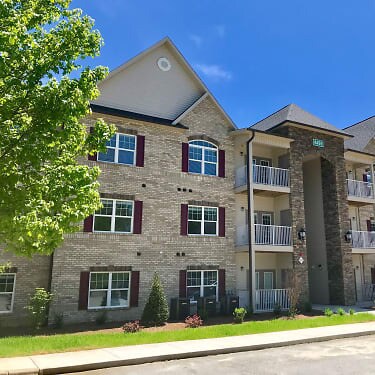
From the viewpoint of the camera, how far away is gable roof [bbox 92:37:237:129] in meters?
18.4

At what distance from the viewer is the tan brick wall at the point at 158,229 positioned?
51.5 feet

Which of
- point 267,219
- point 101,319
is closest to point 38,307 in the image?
point 101,319

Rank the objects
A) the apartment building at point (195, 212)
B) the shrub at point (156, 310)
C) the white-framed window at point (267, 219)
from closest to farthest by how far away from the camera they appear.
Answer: the shrub at point (156, 310)
the apartment building at point (195, 212)
the white-framed window at point (267, 219)

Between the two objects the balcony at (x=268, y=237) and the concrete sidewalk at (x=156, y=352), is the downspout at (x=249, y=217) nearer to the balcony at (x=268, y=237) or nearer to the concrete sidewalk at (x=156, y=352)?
the balcony at (x=268, y=237)

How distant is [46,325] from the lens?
14672 mm

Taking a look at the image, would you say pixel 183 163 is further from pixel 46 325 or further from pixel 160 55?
pixel 46 325

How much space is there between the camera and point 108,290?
16.3 m

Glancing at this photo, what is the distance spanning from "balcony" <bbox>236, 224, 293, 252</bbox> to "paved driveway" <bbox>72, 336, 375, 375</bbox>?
8270mm

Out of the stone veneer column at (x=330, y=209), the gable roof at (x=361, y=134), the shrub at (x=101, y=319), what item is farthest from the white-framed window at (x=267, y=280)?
the gable roof at (x=361, y=134)

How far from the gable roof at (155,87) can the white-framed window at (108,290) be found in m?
8.13

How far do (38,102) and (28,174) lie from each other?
182 centimetres

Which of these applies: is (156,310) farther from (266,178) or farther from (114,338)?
(266,178)

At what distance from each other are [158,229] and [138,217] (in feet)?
3.83

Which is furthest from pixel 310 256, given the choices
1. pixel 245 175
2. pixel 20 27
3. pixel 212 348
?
pixel 20 27
